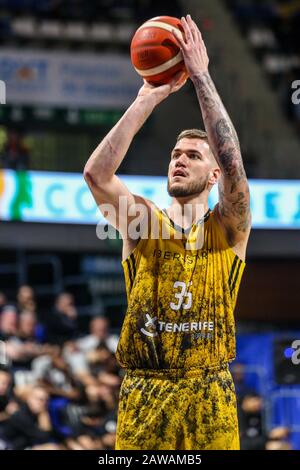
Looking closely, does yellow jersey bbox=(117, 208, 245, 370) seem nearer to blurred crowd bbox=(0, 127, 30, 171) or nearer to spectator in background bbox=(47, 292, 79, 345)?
spectator in background bbox=(47, 292, 79, 345)

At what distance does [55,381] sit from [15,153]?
5.71m

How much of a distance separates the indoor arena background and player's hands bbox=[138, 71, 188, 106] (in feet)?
27.8

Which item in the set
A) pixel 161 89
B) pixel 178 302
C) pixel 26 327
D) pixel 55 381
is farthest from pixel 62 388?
pixel 161 89

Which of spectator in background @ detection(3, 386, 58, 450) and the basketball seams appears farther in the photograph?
spectator in background @ detection(3, 386, 58, 450)

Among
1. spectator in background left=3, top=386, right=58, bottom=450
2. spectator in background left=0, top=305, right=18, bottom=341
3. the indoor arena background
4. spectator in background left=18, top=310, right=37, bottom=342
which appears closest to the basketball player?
spectator in background left=3, top=386, right=58, bottom=450

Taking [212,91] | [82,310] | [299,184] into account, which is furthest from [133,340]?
[299,184]

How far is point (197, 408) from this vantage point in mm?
4750

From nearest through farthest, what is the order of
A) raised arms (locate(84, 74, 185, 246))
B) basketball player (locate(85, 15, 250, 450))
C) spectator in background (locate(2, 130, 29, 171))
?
raised arms (locate(84, 74, 185, 246)), basketball player (locate(85, 15, 250, 450)), spectator in background (locate(2, 130, 29, 171))

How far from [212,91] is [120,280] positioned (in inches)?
478

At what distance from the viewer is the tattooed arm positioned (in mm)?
4762

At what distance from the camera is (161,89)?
16.0 ft

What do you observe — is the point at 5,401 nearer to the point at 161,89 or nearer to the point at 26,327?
the point at 26,327

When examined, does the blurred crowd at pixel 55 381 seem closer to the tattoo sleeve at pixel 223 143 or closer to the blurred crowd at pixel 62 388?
the blurred crowd at pixel 62 388

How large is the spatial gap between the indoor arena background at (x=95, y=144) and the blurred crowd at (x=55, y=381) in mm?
129
